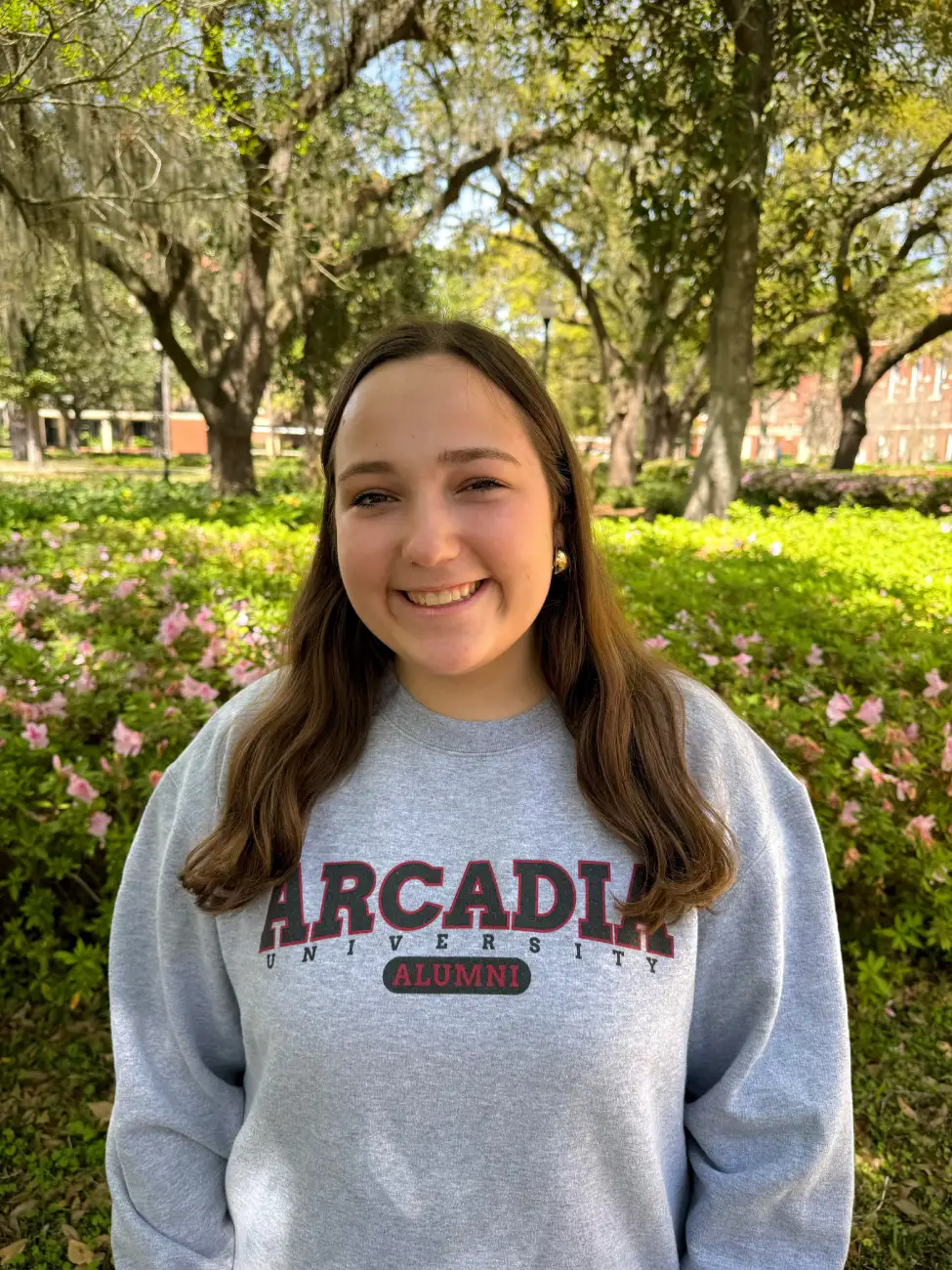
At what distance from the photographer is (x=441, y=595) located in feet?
3.80

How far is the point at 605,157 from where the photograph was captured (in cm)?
1455

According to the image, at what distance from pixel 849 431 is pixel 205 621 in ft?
64.4

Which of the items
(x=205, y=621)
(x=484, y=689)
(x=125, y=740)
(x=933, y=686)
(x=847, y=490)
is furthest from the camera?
(x=847, y=490)

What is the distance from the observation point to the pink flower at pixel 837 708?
114 inches

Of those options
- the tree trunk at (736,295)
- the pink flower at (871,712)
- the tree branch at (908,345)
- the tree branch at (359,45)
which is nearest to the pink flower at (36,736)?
the pink flower at (871,712)

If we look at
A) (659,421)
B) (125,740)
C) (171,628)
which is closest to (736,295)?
(171,628)

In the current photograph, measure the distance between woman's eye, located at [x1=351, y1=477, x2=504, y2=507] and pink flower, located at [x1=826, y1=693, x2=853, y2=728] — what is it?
2049 millimetres

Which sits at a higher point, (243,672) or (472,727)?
(472,727)

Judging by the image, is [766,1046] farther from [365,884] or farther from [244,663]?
[244,663]

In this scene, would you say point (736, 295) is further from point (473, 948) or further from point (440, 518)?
point (473, 948)

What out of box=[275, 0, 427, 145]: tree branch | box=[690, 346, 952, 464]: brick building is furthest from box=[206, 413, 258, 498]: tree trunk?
box=[690, 346, 952, 464]: brick building

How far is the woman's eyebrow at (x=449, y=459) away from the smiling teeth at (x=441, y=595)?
153 millimetres

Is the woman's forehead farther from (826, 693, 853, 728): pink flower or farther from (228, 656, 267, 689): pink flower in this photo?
(826, 693, 853, 728): pink flower

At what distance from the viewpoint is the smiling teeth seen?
116 centimetres
